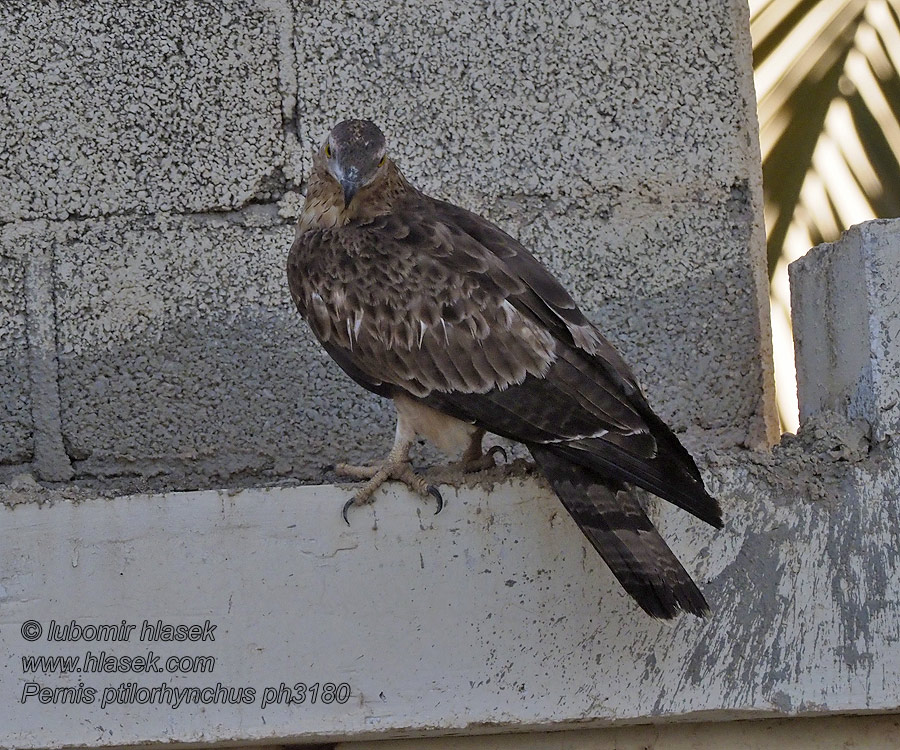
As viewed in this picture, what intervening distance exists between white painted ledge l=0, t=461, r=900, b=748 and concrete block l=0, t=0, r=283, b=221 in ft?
3.48

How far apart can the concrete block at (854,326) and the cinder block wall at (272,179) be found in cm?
38

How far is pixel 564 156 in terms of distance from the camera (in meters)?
3.44

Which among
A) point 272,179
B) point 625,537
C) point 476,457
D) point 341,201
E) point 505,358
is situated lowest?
point 625,537

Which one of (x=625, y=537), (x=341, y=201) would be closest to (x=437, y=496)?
(x=625, y=537)

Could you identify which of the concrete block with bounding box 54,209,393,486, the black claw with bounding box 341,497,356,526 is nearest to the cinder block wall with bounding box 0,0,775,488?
the concrete block with bounding box 54,209,393,486

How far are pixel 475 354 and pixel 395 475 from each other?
1.14ft

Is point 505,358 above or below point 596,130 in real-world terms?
below

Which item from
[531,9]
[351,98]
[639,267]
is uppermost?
[531,9]

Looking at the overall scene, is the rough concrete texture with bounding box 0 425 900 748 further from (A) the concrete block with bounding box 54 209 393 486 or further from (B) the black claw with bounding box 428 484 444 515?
(A) the concrete block with bounding box 54 209 393 486

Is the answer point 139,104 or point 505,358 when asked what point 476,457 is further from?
A: point 139,104

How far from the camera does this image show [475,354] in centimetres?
280

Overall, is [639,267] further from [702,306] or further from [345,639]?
[345,639]

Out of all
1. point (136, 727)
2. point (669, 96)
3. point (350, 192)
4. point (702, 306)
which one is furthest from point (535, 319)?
point (136, 727)

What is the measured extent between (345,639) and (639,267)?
137 cm
